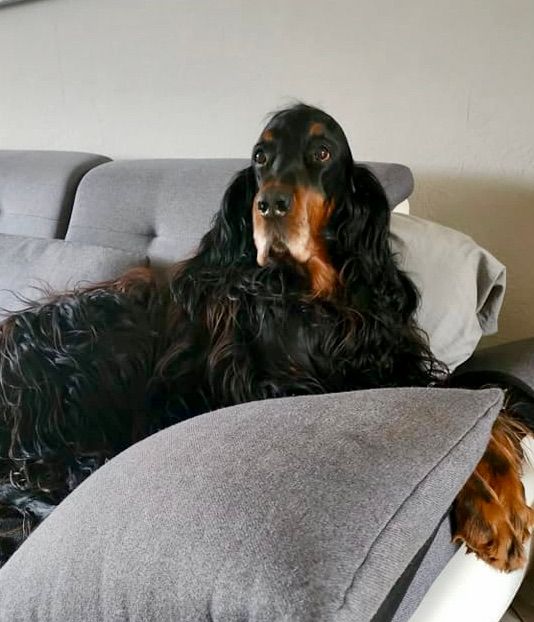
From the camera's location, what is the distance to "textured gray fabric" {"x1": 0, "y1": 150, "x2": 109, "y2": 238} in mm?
1830

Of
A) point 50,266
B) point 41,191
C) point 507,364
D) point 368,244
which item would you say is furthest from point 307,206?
point 41,191

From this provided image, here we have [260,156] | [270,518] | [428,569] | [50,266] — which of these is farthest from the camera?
[50,266]

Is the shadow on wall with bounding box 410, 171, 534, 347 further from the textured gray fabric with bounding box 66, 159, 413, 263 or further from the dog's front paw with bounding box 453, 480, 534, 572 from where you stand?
the dog's front paw with bounding box 453, 480, 534, 572

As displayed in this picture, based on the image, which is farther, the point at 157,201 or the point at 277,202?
the point at 157,201

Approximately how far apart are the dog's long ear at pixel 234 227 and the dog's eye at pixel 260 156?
0.17ft

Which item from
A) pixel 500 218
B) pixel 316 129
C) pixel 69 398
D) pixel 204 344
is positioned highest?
pixel 316 129

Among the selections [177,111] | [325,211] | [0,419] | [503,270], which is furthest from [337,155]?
[177,111]

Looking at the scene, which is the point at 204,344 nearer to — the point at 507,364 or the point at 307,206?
the point at 307,206

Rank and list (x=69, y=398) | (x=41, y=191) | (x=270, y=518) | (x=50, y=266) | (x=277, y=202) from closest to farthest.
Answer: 1. (x=270, y=518)
2. (x=277, y=202)
3. (x=69, y=398)
4. (x=50, y=266)
5. (x=41, y=191)

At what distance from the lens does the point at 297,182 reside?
1.10 m

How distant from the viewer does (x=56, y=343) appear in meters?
1.32

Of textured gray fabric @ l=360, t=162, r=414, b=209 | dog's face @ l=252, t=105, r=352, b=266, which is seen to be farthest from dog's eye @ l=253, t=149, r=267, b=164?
textured gray fabric @ l=360, t=162, r=414, b=209

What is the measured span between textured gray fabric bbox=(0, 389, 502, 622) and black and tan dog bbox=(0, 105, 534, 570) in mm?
283

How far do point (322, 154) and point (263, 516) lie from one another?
677mm
